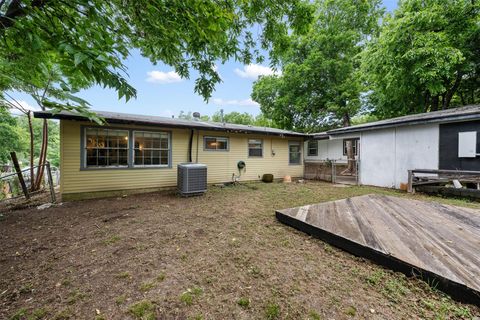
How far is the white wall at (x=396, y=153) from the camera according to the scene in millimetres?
6734

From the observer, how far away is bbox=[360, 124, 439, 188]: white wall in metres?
6.73

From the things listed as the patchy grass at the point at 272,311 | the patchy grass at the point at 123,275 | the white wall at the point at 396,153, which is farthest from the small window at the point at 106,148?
the white wall at the point at 396,153

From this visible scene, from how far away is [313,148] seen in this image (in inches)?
488

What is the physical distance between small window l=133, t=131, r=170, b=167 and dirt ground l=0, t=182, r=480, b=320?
10.9 feet

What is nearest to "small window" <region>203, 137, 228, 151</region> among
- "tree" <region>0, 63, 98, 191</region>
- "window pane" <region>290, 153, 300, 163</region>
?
"window pane" <region>290, 153, 300, 163</region>

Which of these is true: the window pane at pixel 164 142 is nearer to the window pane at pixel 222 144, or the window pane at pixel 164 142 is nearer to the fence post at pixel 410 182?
the window pane at pixel 222 144

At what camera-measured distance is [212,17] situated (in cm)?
255

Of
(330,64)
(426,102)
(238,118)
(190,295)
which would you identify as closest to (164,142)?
(190,295)

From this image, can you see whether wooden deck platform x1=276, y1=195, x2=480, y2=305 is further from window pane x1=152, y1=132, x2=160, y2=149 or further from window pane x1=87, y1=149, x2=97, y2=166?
window pane x1=87, y1=149, x2=97, y2=166

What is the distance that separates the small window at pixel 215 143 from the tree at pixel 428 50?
30.9 feet

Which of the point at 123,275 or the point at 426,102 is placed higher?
the point at 426,102

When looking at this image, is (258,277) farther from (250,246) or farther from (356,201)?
(356,201)

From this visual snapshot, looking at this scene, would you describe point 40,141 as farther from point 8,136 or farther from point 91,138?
point 91,138

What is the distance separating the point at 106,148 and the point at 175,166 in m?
2.30
